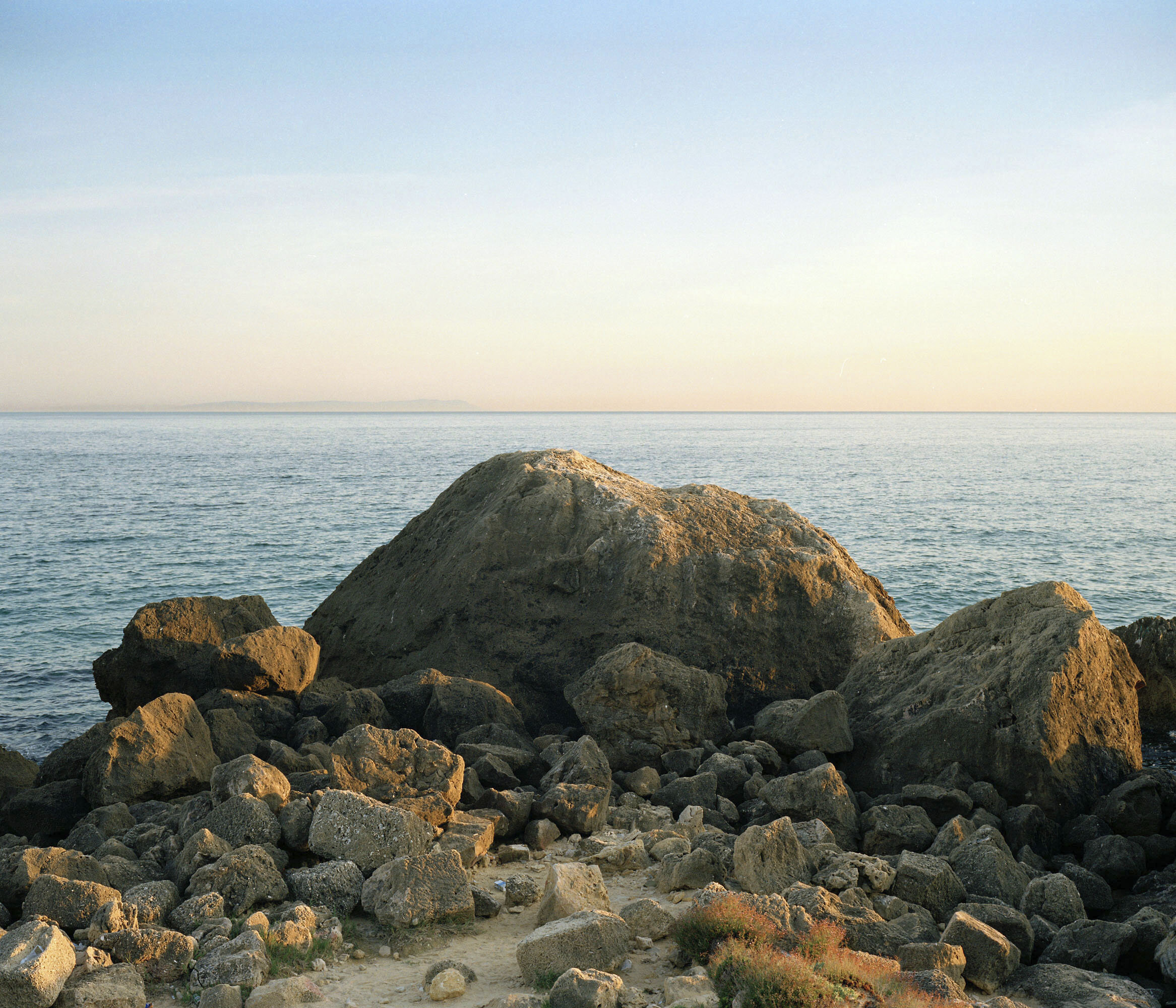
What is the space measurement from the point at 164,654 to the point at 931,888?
12.9 m

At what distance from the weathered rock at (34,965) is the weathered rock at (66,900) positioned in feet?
2.31

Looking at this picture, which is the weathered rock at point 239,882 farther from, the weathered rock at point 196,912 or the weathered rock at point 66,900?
the weathered rock at point 66,900

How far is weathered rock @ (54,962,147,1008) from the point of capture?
7.26 metres

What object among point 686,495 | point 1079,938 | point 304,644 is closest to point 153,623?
point 304,644

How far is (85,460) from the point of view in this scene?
330 feet

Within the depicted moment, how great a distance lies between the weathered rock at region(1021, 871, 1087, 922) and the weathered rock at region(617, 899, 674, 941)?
3.59m

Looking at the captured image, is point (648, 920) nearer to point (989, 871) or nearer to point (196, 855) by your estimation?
point (989, 871)

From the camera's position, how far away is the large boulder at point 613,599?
51.2 ft

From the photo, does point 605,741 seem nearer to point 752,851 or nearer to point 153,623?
point 752,851

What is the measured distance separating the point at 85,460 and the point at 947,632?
10574cm

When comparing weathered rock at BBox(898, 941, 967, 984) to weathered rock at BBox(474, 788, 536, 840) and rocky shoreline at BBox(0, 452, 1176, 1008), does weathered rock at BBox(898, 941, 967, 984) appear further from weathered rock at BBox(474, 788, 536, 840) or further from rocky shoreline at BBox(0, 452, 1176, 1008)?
weathered rock at BBox(474, 788, 536, 840)

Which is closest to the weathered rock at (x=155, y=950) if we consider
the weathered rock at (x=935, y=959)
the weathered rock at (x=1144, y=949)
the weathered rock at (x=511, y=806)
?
the weathered rock at (x=511, y=806)

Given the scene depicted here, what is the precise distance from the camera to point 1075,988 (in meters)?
7.60

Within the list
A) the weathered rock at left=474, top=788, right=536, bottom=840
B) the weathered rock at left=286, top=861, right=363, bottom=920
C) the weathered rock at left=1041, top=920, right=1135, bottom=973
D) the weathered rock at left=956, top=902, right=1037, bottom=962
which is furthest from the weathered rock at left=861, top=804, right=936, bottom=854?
the weathered rock at left=286, top=861, right=363, bottom=920
